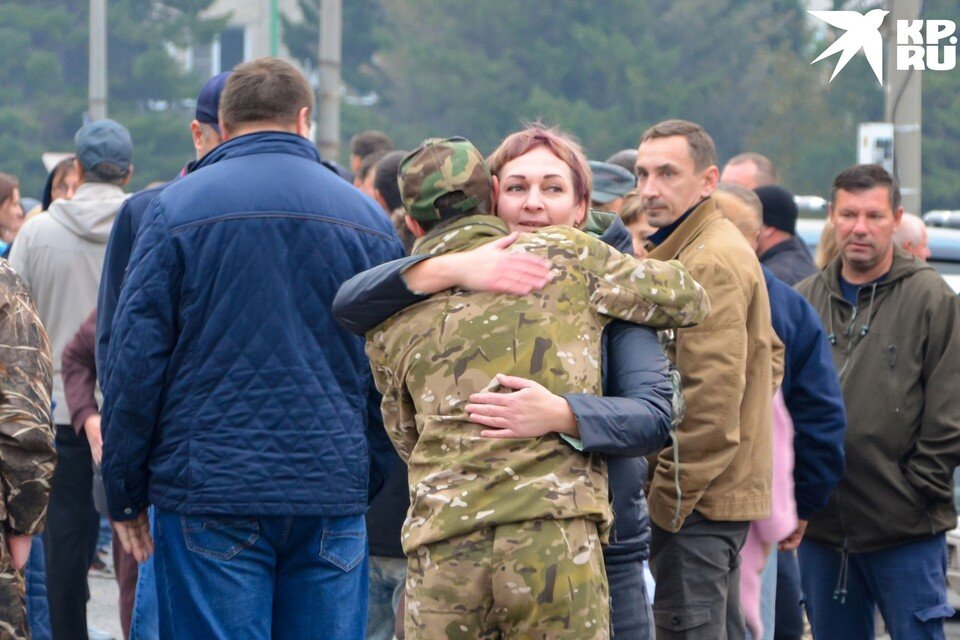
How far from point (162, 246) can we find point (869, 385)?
8.97 feet

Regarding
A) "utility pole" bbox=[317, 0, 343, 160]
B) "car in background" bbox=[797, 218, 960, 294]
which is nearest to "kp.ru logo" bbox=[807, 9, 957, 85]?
"car in background" bbox=[797, 218, 960, 294]

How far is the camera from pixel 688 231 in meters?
4.96

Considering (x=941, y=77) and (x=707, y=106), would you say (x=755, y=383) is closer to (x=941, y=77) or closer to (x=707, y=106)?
(x=941, y=77)

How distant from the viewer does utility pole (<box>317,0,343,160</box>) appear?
48.5ft

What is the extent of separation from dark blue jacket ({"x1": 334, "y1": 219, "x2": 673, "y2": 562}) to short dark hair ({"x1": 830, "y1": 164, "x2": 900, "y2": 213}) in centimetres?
247

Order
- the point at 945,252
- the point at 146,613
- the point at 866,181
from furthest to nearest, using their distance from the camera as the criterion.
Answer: the point at 945,252, the point at 866,181, the point at 146,613

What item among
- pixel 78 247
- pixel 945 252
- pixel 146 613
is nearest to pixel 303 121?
pixel 146 613

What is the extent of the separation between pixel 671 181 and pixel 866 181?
1.20m

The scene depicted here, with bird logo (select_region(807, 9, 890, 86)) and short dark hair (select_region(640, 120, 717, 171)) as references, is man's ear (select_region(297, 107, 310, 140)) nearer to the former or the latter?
short dark hair (select_region(640, 120, 717, 171))

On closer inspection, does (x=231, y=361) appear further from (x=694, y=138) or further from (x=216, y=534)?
(x=694, y=138)

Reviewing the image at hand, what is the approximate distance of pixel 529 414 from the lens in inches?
134

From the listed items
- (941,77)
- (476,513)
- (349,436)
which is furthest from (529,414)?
(941,77)

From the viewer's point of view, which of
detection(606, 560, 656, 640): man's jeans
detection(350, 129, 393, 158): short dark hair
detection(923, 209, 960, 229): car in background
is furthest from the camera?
detection(923, 209, 960, 229): car in background

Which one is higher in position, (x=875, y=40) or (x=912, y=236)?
(x=875, y=40)
